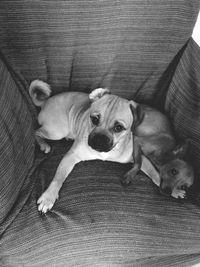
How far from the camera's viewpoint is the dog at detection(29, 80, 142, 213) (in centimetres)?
154

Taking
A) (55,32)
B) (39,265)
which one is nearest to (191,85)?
(55,32)

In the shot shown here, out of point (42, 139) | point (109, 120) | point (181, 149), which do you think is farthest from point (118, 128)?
point (42, 139)

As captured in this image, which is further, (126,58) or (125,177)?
(126,58)

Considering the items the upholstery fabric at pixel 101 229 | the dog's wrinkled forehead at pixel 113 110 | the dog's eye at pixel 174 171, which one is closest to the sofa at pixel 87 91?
the upholstery fabric at pixel 101 229

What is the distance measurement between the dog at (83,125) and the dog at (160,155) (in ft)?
0.24

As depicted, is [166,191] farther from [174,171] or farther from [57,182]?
[57,182]

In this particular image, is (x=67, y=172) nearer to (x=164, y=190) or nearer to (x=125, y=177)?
(x=125, y=177)

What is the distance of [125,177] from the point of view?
1.59 meters

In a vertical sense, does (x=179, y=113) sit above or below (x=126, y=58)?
below

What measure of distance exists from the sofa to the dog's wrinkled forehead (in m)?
0.23

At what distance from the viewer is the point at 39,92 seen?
1829mm

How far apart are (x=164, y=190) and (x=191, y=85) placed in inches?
21.3

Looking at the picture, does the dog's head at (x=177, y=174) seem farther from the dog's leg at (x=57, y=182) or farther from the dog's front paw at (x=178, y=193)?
the dog's leg at (x=57, y=182)

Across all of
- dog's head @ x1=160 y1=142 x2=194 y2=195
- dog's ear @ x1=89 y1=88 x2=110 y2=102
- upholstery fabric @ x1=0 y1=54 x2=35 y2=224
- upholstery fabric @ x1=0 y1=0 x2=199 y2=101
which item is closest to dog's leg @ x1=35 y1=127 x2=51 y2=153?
upholstery fabric @ x1=0 y1=54 x2=35 y2=224
